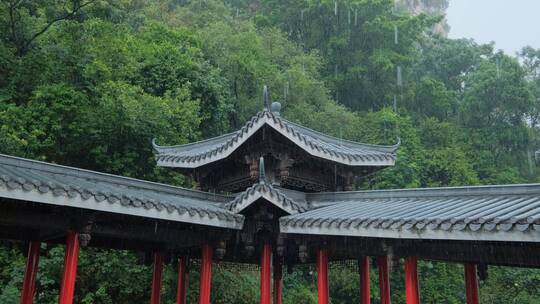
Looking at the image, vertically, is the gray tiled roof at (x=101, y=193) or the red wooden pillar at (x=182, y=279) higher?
the gray tiled roof at (x=101, y=193)

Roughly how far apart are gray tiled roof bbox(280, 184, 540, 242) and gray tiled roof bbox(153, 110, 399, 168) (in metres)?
1.06

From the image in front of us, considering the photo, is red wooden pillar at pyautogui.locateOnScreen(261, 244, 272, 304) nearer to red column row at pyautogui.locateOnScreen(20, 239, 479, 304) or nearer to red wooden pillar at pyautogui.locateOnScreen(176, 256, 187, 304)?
red column row at pyautogui.locateOnScreen(20, 239, 479, 304)

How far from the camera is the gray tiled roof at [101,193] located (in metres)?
6.83

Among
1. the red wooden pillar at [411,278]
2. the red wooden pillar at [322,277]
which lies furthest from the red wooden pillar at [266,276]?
the red wooden pillar at [411,278]

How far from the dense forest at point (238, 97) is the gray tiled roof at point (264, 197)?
7.19 feet

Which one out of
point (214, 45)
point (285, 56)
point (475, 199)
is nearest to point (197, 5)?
point (285, 56)

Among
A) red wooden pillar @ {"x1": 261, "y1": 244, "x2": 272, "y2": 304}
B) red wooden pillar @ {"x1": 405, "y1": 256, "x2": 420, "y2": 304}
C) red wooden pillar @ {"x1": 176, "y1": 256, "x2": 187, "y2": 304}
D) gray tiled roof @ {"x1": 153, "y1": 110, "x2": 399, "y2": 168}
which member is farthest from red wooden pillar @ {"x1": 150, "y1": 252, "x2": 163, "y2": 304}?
red wooden pillar @ {"x1": 405, "y1": 256, "x2": 420, "y2": 304}

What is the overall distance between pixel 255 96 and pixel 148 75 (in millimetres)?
6948

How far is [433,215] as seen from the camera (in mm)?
7105

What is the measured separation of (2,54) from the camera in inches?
729

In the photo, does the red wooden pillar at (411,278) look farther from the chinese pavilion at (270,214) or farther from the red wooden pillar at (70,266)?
the red wooden pillar at (70,266)

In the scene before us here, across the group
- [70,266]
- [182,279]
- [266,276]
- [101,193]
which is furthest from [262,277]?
[101,193]

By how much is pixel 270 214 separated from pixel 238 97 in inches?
679

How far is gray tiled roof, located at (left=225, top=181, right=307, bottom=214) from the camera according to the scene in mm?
8984
